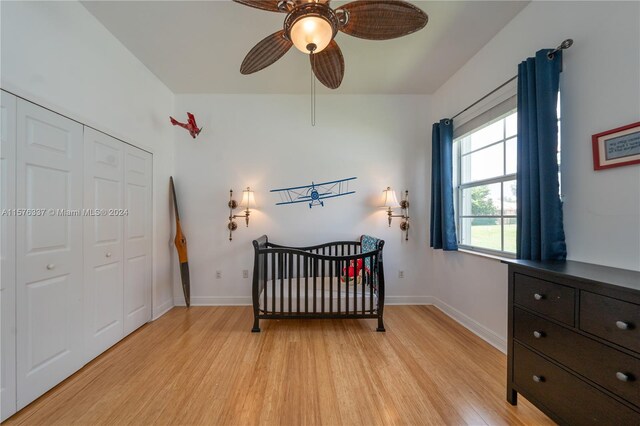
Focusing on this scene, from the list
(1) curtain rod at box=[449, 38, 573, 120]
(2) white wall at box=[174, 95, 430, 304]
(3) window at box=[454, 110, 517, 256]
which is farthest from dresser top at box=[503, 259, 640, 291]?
(2) white wall at box=[174, 95, 430, 304]

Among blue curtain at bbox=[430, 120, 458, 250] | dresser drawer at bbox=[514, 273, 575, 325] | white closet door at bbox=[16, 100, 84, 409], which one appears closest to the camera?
dresser drawer at bbox=[514, 273, 575, 325]

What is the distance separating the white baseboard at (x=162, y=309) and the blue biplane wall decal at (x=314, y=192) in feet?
5.76

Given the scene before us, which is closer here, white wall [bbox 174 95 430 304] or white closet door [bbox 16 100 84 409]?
white closet door [bbox 16 100 84 409]

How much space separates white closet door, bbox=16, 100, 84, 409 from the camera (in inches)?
56.7

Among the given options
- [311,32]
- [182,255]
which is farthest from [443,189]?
[182,255]

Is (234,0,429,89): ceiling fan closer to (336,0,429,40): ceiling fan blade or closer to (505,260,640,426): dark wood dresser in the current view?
(336,0,429,40): ceiling fan blade

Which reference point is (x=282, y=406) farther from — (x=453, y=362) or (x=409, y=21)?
(x=409, y=21)

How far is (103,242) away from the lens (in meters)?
2.02

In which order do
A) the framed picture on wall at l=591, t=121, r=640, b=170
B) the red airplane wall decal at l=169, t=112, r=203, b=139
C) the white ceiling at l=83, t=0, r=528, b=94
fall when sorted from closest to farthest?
the framed picture on wall at l=591, t=121, r=640, b=170 < the white ceiling at l=83, t=0, r=528, b=94 < the red airplane wall decal at l=169, t=112, r=203, b=139

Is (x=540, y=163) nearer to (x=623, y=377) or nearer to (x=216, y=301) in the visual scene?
(x=623, y=377)

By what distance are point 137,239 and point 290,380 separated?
200cm

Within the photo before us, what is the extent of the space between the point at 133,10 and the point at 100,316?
2.41m

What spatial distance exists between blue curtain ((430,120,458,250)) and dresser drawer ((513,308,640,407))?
1.35m

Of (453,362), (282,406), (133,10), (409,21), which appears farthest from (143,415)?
(133,10)
